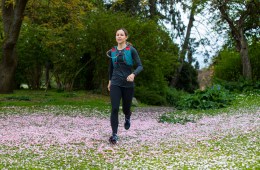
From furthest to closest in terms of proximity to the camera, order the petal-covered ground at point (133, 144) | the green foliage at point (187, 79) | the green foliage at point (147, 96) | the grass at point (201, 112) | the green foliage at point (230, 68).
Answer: the green foliage at point (187, 79) < the green foliage at point (230, 68) < the green foliage at point (147, 96) < the grass at point (201, 112) < the petal-covered ground at point (133, 144)

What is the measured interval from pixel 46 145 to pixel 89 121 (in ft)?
15.8

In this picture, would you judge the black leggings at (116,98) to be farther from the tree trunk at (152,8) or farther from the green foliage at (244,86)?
the tree trunk at (152,8)

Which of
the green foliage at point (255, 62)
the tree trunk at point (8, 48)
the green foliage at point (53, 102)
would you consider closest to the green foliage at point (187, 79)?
the green foliage at point (255, 62)

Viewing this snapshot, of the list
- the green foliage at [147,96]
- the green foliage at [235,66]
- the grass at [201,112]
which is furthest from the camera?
the green foliage at [235,66]

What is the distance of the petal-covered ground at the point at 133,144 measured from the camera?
7.82m

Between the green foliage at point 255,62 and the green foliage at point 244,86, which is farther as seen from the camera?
the green foliage at point 255,62

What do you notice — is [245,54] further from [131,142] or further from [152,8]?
[131,142]

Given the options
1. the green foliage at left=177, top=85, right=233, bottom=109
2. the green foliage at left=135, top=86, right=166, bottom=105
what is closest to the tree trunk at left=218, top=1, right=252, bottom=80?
the green foliage at left=135, top=86, right=166, bottom=105

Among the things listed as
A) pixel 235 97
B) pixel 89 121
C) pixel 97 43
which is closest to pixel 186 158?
pixel 89 121

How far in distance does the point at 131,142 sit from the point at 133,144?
0.81 ft

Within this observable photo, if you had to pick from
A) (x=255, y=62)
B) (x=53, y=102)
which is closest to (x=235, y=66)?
(x=255, y=62)

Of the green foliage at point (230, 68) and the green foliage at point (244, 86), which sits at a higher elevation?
the green foliage at point (230, 68)

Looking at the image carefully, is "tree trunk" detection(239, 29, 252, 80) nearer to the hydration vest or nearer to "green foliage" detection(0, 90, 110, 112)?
"green foliage" detection(0, 90, 110, 112)

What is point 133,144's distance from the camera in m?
9.86
